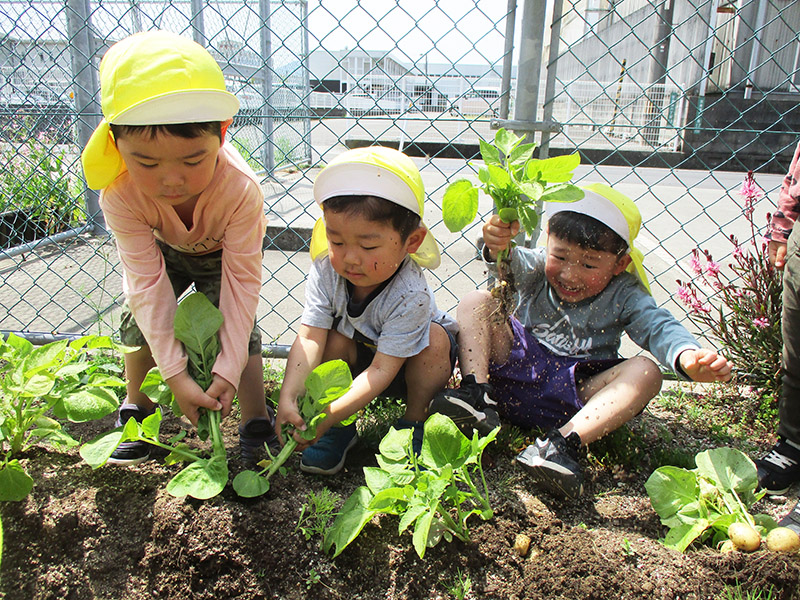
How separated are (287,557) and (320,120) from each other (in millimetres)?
2016

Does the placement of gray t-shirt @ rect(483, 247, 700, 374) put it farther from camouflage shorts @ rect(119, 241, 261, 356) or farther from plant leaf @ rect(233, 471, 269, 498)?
plant leaf @ rect(233, 471, 269, 498)

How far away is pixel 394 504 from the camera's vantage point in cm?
142

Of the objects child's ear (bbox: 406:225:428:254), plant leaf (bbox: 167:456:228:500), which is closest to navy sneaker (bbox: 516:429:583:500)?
child's ear (bbox: 406:225:428:254)

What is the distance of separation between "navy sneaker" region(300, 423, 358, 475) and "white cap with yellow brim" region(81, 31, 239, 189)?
962mm

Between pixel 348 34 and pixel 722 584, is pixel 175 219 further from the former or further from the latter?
pixel 722 584

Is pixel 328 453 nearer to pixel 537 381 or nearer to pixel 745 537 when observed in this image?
pixel 537 381

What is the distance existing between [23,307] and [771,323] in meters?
3.84

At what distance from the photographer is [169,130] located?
145 centimetres

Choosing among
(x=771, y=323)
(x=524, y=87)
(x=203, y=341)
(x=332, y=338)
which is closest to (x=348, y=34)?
(x=524, y=87)

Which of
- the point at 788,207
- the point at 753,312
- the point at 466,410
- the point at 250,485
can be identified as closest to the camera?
the point at 250,485

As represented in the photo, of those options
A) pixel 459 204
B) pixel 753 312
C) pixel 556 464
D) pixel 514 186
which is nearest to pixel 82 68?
pixel 459 204

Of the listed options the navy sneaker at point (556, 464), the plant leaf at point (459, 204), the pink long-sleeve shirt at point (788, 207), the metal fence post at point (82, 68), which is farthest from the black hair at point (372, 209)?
the metal fence post at point (82, 68)

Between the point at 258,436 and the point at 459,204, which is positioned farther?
the point at 258,436

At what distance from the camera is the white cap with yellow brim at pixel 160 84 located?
1380 millimetres
